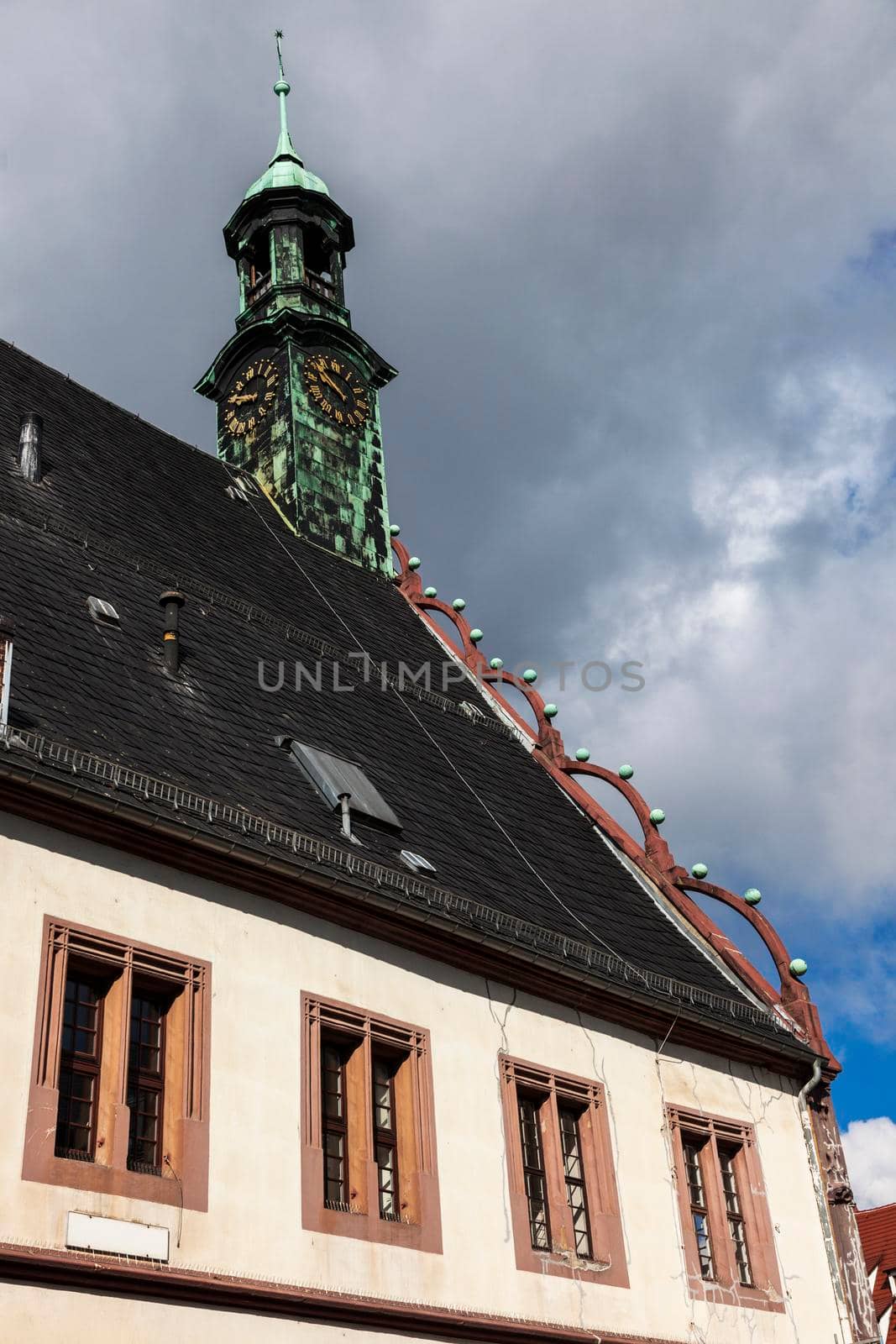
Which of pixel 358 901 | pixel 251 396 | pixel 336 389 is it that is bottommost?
pixel 358 901

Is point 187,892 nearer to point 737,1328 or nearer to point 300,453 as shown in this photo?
point 737,1328

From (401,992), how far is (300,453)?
15.2 meters

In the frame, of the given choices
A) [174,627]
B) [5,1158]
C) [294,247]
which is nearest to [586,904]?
[174,627]

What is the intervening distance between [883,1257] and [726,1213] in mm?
14651

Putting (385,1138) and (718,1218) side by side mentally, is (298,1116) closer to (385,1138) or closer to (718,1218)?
(385,1138)

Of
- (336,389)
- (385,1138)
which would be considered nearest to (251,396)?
(336,389)

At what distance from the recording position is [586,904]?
1959cm

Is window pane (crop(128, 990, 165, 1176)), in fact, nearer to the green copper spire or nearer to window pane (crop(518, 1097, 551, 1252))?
window pane (crop(518, 1097, 551, 1252))

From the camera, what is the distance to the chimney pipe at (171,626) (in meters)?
17.2

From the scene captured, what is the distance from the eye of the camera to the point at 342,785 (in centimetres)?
1709

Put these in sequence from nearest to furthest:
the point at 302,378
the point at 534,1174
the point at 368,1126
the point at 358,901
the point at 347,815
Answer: the point at 368,1126 < the point at 358,901 < the point at 534,1174 < the point at 347,815 < the point at 302,378

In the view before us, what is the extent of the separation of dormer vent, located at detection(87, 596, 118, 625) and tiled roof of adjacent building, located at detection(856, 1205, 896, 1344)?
17486 mm

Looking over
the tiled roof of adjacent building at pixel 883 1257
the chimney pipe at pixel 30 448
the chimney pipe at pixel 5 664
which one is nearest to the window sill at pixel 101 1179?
the chimney pipe at pixel 5 664

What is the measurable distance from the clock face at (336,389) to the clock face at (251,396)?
26.4 inches
